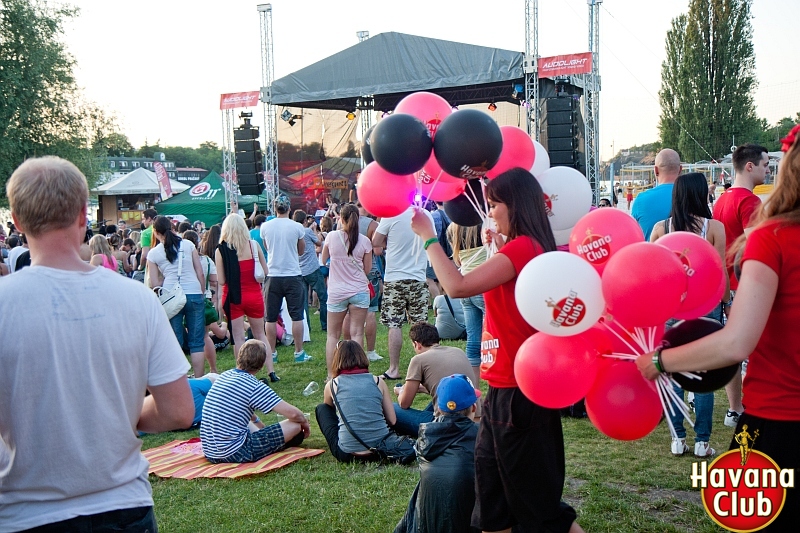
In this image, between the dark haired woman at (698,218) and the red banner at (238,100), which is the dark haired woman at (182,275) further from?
the red banner at (238,100)

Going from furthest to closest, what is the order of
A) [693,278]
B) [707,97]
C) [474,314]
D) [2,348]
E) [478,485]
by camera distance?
[707,97]
[474,314]
[478,485]
[693,278]
[2,348]

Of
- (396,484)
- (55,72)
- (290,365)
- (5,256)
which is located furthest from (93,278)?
(55,72)

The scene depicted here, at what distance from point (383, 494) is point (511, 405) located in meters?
1.95

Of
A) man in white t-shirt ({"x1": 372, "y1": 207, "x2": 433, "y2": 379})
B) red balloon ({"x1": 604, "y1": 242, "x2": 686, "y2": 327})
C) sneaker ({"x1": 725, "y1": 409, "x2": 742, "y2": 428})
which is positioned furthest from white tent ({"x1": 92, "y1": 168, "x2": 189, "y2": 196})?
red balloon ({"x1": 604, "y1": 242, "x2": 686, "y2": 327})

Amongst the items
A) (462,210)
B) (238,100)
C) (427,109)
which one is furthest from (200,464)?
(238,100)

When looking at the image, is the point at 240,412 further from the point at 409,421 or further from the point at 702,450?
the point at 702,450

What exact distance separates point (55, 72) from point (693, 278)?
2748 cm

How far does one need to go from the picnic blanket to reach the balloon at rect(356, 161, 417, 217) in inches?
104

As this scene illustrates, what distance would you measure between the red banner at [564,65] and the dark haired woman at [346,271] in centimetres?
741

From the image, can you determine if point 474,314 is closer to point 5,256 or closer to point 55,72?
point 5,256

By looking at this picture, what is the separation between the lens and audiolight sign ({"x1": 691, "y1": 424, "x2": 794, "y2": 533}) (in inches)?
78.4

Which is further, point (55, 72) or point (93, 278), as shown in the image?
point (55, 72)

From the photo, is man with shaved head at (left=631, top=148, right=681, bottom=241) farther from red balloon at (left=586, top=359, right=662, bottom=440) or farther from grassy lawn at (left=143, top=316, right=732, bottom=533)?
red balloon at (left=586, top=359, right=662, bottom=440)

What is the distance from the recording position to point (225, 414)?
5102mm
